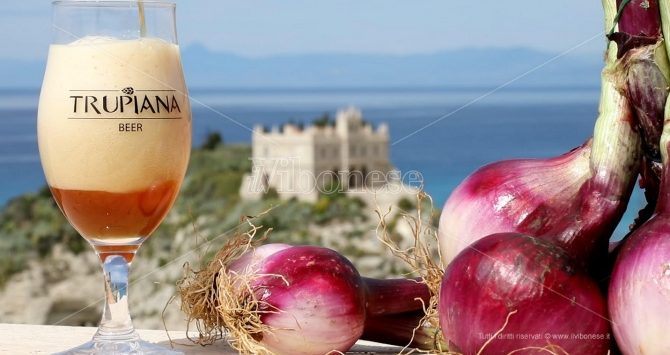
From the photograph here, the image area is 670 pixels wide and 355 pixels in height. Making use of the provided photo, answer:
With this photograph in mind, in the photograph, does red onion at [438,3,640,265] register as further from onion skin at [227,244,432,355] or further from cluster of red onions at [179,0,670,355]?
onion skin at [227,244,432,355]

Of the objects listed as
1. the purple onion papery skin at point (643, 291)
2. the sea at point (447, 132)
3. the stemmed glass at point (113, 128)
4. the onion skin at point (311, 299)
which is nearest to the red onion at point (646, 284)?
the purple onion papery skin at point (643, 291)

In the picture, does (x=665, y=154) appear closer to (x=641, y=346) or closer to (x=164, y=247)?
(x=641, y=346)

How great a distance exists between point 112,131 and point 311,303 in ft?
1.01

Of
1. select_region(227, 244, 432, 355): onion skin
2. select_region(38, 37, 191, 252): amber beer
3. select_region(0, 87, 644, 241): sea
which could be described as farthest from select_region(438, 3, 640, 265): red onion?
select_region(0, 87, 644, 241): sea

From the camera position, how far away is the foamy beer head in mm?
1197

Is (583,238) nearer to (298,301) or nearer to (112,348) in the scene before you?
(298,301)

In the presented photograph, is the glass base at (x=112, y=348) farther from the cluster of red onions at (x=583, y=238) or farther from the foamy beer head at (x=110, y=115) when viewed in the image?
the cluster of red onions at (x=583, y=238)

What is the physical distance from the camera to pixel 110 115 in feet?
3.92

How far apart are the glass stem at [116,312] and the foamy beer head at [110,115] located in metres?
0.11

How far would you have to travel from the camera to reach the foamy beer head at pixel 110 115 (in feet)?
3.93

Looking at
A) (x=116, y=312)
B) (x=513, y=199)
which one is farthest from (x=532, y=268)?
(x=116, y=312)

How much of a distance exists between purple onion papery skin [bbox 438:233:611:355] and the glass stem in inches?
15.9

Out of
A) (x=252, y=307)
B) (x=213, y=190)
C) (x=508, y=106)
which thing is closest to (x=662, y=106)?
(x=252, y=307)

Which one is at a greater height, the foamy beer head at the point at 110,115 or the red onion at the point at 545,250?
the foamy beer head at the point at 110,115
